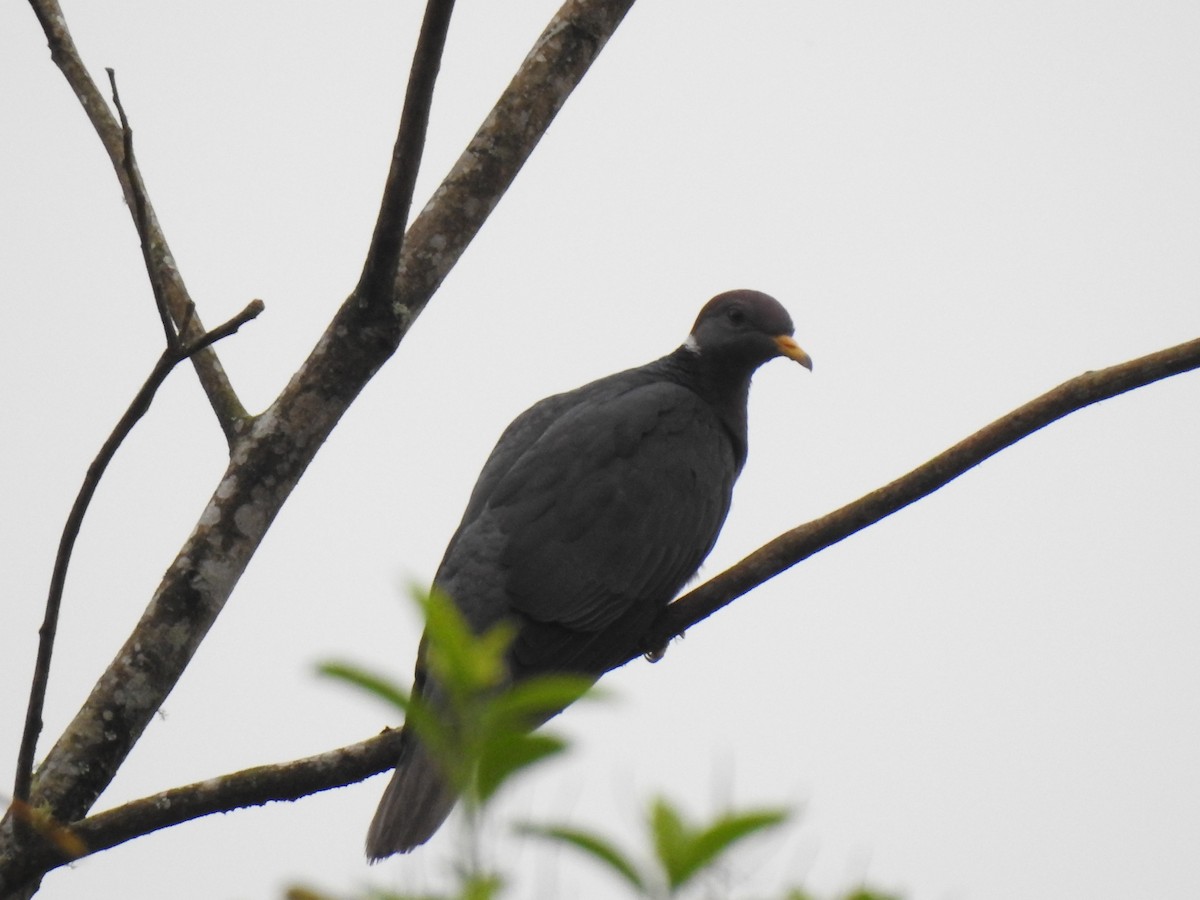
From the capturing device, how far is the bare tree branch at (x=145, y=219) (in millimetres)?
2914

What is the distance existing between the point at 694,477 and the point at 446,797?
64.9 inches

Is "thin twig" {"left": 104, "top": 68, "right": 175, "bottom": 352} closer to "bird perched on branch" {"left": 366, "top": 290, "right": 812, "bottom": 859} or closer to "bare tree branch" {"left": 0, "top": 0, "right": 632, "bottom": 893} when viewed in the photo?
"bare tree branch" {"left": 0, "top": 0, "right": 632, "bottom": 893}

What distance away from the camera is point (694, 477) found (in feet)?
14.9

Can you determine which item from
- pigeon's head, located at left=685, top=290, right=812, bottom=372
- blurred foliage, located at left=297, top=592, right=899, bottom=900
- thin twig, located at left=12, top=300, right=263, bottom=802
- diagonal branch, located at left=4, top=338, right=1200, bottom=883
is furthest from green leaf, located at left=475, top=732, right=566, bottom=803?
pigeon's head, located at left=685, top=290, right=812, bottom=372

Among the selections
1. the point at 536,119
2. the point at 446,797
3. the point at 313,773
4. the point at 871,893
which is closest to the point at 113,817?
the point at 313,773

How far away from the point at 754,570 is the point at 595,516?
1.08 meters

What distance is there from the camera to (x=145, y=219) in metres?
2.83

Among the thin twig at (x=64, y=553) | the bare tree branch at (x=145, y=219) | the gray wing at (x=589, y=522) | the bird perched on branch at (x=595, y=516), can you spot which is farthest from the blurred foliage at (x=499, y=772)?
the gray wing at (x=589, y=522)

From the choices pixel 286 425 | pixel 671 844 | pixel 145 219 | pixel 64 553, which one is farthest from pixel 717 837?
pixel 286 425

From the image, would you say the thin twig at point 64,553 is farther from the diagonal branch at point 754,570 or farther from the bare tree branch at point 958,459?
the bare tree branch at point 958,459

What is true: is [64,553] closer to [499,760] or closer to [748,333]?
[499,760]

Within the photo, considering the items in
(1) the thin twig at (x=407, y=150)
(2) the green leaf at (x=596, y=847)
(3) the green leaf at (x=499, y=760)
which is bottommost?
(2) the green leaf at (x=596, y=847)

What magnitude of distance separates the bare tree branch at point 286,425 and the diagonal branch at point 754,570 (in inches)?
6.4

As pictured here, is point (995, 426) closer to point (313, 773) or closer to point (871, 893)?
point (313, 773)
